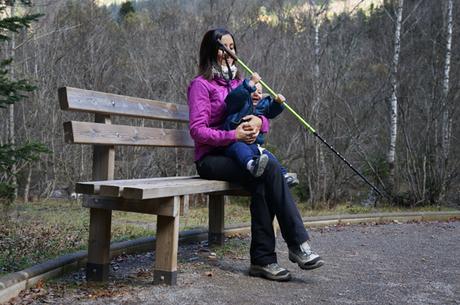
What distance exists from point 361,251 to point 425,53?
22.9 feet

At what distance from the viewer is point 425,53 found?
10234 mm

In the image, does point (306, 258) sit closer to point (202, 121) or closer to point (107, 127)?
point (202, 121)

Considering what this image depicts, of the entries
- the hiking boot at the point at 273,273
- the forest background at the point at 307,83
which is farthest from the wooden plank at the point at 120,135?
the forest background at the point at 307,83

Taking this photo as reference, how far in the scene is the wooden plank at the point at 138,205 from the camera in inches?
114

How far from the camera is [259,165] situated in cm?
316

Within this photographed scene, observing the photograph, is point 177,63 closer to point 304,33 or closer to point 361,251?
point 304,33

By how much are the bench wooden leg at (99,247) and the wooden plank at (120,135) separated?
411mm

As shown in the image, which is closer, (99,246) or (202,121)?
(99,246)

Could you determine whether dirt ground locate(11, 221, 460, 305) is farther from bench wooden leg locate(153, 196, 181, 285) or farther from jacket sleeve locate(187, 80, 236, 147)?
jacket sleeve locate(187, 80, 236, 147)

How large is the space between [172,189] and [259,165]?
0.56 m

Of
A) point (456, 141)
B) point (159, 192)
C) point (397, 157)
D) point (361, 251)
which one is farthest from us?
point (456, 141)

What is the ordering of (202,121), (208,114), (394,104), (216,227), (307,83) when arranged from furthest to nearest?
(394,104) < (307,83) < (216,227) < (208,114) < (202,121)

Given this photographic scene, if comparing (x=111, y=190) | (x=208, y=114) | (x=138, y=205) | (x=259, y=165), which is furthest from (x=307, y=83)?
(x=111, y=190)

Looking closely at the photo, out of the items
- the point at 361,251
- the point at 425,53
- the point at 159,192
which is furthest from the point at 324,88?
the point at 159,192
